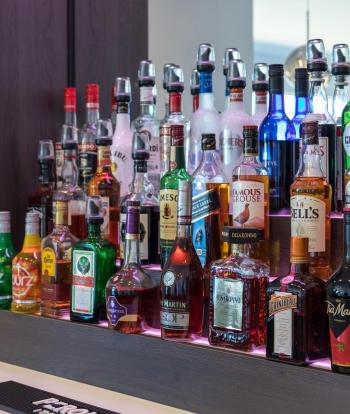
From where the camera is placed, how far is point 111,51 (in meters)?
2.38

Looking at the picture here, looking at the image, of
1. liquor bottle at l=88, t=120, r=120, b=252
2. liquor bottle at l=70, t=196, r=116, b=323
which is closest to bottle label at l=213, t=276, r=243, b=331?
liquor bottle at l=70, t=196, r=116, b=323

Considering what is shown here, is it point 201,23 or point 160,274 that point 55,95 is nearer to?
point 201,23

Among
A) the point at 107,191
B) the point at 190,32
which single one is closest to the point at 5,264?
the point at 107,191

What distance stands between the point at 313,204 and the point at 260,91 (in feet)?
1.34

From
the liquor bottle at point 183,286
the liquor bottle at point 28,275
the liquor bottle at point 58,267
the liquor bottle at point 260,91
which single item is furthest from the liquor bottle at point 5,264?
the liquor bottle at point 260,91

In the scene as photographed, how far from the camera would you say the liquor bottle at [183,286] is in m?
1.46

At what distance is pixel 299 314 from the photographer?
4.14 feet

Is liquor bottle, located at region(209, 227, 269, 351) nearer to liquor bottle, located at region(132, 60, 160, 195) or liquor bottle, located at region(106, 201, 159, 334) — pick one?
liquor bottle, located at region(106, 201, 159, 334)

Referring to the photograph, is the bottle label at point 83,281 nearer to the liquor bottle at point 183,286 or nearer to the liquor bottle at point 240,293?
the liquor bottle at point 183,286

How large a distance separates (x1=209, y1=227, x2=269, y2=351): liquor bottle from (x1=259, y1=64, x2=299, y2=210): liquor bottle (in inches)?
7.9

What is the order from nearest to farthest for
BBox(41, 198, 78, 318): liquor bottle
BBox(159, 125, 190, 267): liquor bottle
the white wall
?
BBox(159, 125, 190, 267): liquor bottle → BBox(41, 198, 78, 318): liquor bottle → the white wall

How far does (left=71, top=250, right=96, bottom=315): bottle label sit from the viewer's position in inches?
64.2

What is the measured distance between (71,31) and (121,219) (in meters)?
0.90

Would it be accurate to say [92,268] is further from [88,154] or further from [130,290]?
[88,154]
